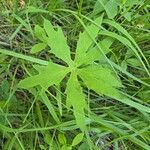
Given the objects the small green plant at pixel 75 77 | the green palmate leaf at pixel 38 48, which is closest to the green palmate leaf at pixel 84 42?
the small green plant at pixel 75 77

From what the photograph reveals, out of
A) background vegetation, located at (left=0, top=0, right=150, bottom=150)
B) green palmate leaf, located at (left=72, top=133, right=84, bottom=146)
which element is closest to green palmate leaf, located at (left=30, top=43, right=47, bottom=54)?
background vegetation, located at (left=0, top=0, right=150, bottom=150)

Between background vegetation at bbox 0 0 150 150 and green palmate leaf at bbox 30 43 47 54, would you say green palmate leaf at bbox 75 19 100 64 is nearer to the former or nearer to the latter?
background vegetation at bbox 0 0 150 150

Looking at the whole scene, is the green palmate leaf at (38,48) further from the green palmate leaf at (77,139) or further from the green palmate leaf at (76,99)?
the green palmate leaf at (77,139)

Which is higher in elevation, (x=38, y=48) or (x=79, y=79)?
(x=38, y=48)

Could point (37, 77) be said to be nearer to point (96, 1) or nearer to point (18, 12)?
point (18, 12)

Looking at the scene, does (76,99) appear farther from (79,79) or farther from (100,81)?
(79,79)

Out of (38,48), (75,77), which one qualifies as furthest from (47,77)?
(38,48)

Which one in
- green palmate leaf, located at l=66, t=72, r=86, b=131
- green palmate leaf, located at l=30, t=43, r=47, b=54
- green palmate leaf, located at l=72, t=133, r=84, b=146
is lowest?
green palmate leaf, located at l=72, t=133, r=84, b=146
